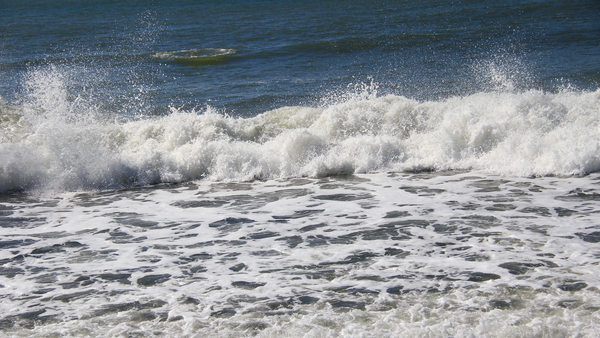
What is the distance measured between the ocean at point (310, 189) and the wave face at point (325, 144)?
0.13 feet

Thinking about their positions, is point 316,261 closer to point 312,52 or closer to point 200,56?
point 312,52

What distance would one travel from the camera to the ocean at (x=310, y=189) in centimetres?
455

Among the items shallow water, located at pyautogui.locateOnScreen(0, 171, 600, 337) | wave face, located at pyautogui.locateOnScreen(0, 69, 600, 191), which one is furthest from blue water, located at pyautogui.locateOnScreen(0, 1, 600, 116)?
shallow water, located at pyautogui.locateOnScreen(0, 171, 600, 337)

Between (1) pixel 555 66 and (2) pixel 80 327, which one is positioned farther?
(1) pixel 555 66

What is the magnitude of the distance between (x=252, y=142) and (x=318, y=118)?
4.72 feet

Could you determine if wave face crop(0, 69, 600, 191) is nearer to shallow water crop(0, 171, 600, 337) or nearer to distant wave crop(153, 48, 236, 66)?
shallow water crop(0, 171, 600, 337)

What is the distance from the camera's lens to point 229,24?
2591 centimetres

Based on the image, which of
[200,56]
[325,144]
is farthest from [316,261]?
[200,56]

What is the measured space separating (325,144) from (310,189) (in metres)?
1.81

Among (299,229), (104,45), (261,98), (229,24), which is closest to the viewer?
(299,229)

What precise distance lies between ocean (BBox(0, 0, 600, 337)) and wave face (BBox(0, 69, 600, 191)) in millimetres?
41

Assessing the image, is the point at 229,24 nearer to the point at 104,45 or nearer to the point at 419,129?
the point at 104,45

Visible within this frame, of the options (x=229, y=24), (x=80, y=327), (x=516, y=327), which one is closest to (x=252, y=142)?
(x=80, y=327)

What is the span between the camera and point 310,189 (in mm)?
8281
